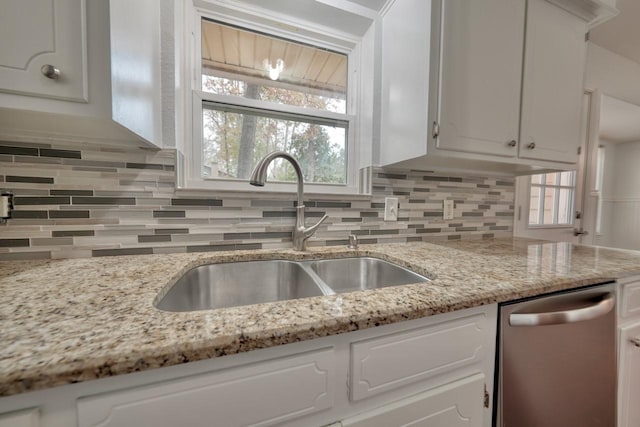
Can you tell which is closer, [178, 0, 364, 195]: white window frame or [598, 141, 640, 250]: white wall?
[178, 0, 364, 195]: white window frame

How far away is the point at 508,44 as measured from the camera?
3.32 ft

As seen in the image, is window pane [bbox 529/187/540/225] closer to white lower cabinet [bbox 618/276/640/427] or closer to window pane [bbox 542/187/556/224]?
window pane [bbox 542/187/556/224]

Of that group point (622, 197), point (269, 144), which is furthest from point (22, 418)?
point (622, 197)

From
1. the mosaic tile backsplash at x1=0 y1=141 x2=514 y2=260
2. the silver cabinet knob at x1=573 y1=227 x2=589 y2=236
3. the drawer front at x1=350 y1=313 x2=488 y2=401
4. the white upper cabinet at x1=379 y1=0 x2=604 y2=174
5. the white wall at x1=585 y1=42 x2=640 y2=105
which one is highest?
the white wall at x1=585 y1=42 x2=640 y2=105

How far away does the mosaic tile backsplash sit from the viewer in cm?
79

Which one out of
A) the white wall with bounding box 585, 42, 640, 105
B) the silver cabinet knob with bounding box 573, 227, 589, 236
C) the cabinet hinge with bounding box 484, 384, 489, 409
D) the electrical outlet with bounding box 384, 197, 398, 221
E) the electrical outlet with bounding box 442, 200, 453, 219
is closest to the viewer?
the cabinet hinge with bounding box 484, 384, 489, 409

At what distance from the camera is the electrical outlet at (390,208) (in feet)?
4.10

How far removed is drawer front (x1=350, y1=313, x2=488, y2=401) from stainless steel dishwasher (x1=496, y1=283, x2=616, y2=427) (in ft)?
0.37

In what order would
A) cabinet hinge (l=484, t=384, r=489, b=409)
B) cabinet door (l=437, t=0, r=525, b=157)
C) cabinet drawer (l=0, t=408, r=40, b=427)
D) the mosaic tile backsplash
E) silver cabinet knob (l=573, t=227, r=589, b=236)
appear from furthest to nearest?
silver cabinet knob (l=573, t=227, r=589, b=236) → cabinet door (l=437, t=0, r=525, b=157) → the mosaic tile backsplash → cabinet hinge (l=484, t=384, r=489, b=409) → cabinet drawer (l=0, t=408, r=40, b=427)

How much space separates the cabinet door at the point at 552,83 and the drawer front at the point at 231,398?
1301 millimetres

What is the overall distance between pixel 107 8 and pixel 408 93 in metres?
1.02

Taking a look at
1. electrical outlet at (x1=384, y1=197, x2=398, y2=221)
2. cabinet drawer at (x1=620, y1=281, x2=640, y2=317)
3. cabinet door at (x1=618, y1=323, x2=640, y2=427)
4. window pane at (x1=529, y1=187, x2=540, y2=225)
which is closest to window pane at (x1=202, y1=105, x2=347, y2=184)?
electrical outlet at (x1=384, y1=197, x2=398, y2=221)

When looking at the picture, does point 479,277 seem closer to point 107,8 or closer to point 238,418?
point 238,418

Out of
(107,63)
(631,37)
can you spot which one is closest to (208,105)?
(107,63)
